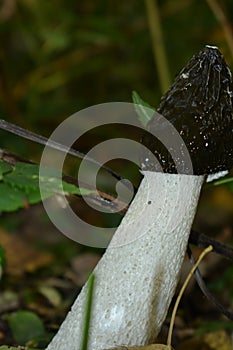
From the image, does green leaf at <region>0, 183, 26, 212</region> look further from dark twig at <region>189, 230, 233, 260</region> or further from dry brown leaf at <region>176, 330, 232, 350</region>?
dry brown leaf at <region>176, 330, 232, 350</region>

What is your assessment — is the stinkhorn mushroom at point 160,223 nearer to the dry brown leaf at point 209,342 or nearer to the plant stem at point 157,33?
the dry brown leaf at point 209,342

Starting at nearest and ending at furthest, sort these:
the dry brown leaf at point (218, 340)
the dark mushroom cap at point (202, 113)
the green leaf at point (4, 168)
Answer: the dark mushroom cap at point (202, 113) → the green leaf at point (4, 168) → the dry brown leaf at point (218, 340)

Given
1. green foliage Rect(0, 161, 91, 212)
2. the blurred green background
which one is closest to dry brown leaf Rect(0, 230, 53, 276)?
the blurred green background

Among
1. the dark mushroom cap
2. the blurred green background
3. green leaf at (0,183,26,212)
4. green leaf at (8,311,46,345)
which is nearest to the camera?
the dark mushroom cap

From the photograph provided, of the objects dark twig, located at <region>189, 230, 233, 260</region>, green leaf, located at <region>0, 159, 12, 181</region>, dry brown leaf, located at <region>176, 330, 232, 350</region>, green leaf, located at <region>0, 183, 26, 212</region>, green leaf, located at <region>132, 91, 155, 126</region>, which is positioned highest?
green leaf, located at <region>132, 91, 155, 126</region>

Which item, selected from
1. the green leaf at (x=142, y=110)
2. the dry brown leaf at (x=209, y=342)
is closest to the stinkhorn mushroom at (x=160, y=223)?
the green leaf at (x=142, y=110)

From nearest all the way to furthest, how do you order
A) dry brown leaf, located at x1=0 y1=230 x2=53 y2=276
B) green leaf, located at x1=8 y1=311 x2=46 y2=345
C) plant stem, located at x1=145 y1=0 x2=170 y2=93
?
green leaf, located at x1=8 y1=311 x2=46 y2=345 → dry brown leaf, located at x1=0 y1=230 x2=53 y2=276 → plant stem, located at x1=145 y1=0 x2=170 y2=93

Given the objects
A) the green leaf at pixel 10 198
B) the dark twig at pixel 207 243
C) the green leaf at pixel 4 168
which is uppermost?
the green leaf at pixel 4 168

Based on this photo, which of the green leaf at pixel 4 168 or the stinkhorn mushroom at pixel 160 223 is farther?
the green leaf at pixel 4 168
